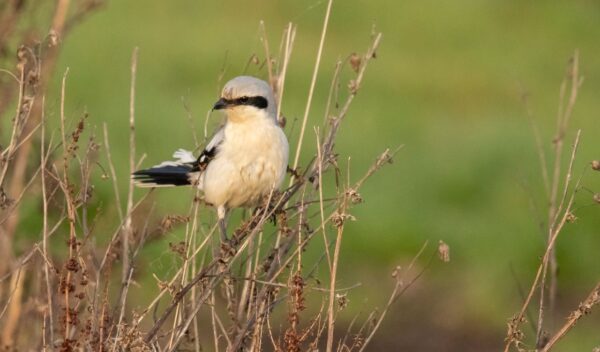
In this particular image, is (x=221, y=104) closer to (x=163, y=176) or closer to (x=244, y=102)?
(x=244, y=102)

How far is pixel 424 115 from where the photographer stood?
1606 centimetres

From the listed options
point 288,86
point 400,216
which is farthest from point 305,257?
point 288,86

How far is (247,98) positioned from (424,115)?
1028cm

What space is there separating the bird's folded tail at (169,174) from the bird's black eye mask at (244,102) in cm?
56

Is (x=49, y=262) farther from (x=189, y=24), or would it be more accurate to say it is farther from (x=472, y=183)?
(x=189, y=24)

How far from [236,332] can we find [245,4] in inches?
578

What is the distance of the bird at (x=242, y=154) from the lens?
5.92 metres

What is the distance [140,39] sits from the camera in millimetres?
17750

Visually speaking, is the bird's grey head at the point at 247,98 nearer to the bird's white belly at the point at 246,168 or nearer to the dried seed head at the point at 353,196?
the bird's white belly at the point at 246,168

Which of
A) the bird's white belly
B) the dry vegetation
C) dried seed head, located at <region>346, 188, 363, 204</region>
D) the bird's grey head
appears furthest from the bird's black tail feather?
dried seed head, located at <region>346, 188, 363, 204</region>

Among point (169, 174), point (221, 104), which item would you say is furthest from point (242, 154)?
point (169, 174)

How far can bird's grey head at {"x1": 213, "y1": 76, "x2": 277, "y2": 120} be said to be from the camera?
5.85m

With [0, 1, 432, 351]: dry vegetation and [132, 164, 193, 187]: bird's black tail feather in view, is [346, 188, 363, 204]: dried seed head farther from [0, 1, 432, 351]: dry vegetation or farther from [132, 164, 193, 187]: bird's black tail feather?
[132, 164, 193, 187]: bird's black tail feather

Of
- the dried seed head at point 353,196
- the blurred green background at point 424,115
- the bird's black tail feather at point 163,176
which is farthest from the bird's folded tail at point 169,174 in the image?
the blurred green background at point 424,115
